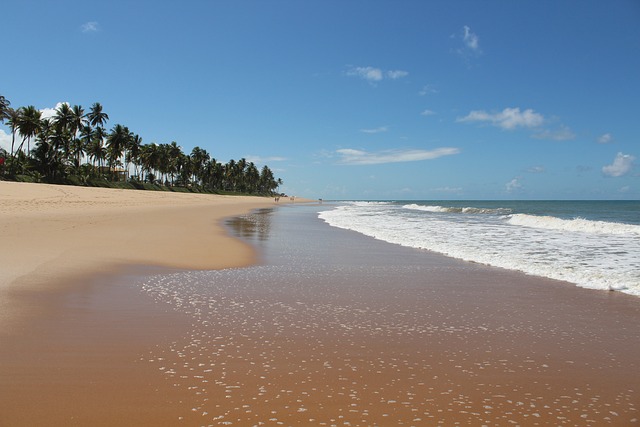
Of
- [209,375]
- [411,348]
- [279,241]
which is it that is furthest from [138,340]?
[279,241]

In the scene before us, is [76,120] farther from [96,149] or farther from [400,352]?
[400,352]

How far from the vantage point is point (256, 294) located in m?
7.53

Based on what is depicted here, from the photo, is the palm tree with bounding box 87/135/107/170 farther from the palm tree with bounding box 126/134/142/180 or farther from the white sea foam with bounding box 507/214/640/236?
the white sea foam with bounding box 507/214/640/236

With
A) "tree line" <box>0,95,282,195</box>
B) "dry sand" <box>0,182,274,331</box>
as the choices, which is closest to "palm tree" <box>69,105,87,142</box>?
"tree line" <box>0,95,282,195</box>

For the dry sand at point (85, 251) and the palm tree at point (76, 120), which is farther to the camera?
the palm tree at point (76, 120)

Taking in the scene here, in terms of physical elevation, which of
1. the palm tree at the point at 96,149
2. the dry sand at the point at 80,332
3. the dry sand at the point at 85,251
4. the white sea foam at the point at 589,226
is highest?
the palm tree at the point at 96,149

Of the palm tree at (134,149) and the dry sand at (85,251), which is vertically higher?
the palm tree at (134,149)

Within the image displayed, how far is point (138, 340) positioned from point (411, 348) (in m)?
3.39

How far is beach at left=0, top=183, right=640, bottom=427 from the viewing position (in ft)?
11.3

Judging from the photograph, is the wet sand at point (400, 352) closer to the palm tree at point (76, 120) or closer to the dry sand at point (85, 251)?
the dry sand at point (85, 251)

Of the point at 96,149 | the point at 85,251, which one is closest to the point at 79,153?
the point at 96,149

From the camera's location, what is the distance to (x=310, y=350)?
4.78 meters

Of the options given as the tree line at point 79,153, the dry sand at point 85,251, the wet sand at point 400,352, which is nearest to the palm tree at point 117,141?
the tree line at point 79,153

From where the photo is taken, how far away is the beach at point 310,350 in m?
3.44
